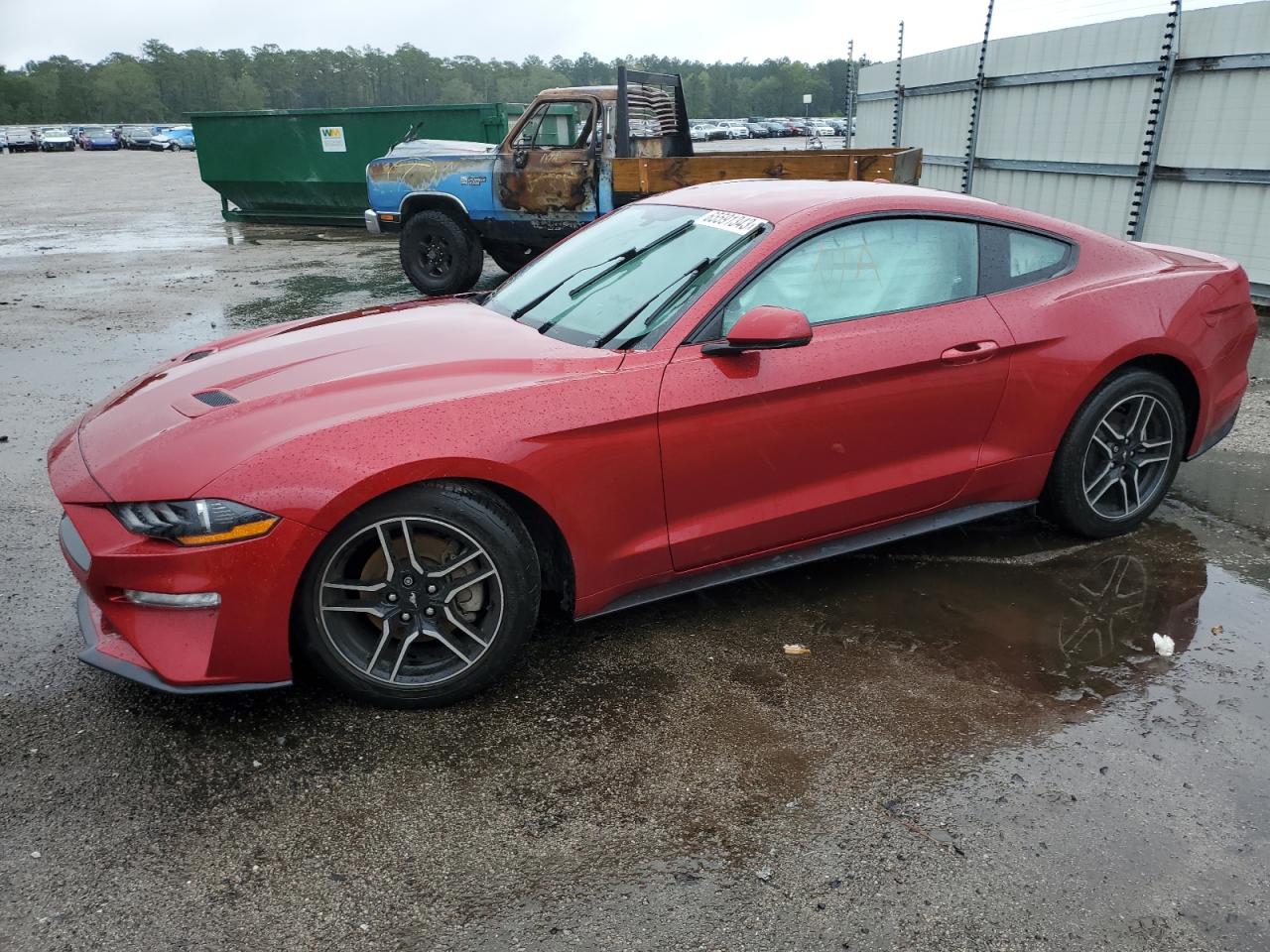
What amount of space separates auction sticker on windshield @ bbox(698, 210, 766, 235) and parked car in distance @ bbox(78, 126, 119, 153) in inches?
2745

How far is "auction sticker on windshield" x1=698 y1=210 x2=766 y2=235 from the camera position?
11.5ft

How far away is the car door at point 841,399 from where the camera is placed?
10.6 feet

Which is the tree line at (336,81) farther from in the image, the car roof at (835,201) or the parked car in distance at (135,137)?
the car roof at (835,201)

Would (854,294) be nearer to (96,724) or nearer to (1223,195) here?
(96,724)

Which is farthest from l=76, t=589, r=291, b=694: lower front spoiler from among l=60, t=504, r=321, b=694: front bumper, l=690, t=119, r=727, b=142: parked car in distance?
l=690, t=119, r=727, b=142: parked car in distance

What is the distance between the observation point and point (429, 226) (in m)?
10.8

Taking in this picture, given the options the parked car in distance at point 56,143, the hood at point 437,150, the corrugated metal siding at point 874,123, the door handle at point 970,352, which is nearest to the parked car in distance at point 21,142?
the parked car in distance at point 56,143

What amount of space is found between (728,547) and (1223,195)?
23.8ft

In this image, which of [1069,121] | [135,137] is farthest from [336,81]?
[1069,121]

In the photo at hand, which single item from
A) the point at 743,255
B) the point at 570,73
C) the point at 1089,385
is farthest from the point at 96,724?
the point at 570,73

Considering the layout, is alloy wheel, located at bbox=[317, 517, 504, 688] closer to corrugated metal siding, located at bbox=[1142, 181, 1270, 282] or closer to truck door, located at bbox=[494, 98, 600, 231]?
corrugated metal siding, located at bbox=[1142, 181, 1270, 282]

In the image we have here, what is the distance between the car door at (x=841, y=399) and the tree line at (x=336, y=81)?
369 feet

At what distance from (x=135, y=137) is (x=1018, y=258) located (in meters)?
71.7

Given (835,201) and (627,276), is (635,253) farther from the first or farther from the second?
(835,201)
